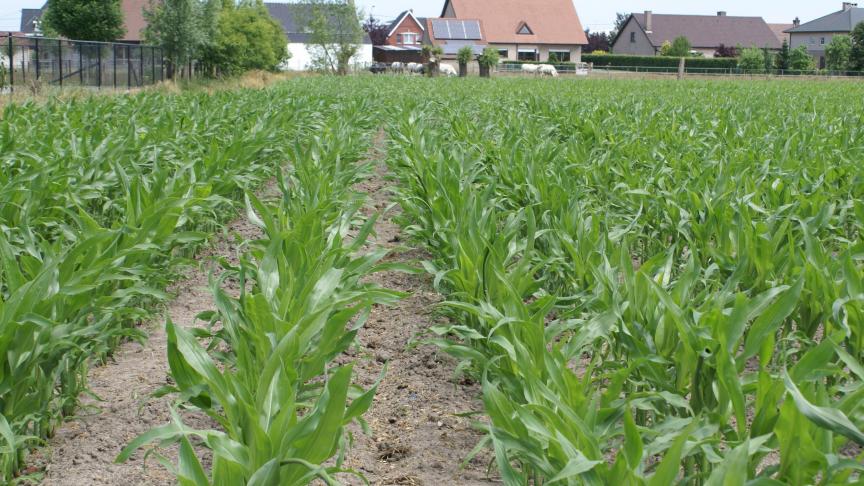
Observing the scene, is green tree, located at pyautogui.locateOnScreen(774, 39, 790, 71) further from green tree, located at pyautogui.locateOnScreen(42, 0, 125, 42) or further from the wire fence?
the wire fence

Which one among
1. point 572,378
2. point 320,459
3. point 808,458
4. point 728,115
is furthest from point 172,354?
point 728,115

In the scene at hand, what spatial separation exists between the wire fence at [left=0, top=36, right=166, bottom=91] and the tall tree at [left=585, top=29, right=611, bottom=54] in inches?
3278

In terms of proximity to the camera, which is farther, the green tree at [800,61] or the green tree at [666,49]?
the green tree at [666,49]

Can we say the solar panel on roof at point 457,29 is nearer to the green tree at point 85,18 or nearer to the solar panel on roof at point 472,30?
the solar panel on roof at point 472,30

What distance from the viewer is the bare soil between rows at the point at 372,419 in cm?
320

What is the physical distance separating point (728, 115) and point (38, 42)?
18.1m

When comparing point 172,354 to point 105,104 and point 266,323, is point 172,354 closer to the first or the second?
point 266,323

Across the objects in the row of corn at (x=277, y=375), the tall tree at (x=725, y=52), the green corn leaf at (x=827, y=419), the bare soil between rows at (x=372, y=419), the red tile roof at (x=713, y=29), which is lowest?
the bare soil between rows at (x=372, y=419)

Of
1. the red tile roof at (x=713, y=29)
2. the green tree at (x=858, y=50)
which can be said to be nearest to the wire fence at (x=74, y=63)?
the green tree at (x=858, y=50)

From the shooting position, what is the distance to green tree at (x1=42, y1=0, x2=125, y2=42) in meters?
37.3

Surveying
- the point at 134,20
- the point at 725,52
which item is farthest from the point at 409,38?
the point at 134,20

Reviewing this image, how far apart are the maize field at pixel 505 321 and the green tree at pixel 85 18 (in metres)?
33.1

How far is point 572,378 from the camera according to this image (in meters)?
2.65

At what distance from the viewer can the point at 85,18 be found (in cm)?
3781
